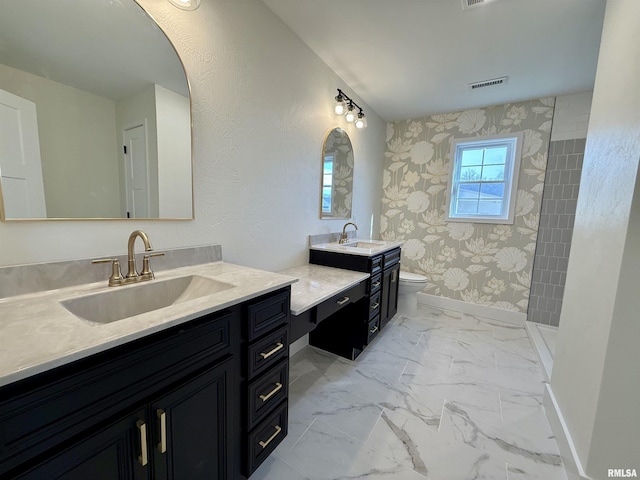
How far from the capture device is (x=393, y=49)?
1991 mm

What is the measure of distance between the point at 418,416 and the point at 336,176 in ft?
6.60

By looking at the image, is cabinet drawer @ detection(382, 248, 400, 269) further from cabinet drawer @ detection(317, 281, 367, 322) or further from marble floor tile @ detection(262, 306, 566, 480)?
marble floor tile @ detection(262, 306, 566, 480)

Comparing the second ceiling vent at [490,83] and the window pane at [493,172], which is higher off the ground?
the second ceiling vent at [490,83]

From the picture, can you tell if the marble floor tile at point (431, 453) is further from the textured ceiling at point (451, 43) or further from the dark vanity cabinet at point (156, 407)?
the textured ceiling at point (451, 43)

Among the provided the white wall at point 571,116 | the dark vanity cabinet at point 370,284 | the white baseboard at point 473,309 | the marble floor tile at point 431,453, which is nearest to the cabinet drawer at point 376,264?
the dark vanity cabinet at point 370,284

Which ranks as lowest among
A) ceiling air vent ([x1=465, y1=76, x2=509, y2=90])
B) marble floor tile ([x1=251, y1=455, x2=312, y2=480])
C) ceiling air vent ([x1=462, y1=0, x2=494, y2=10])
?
marble floor tile ([x1=251, y1=455, x2=312, y2=480])

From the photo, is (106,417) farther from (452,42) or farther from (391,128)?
(391,128)

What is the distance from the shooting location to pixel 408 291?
293cm

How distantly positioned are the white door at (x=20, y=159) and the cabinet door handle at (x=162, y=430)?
2.67 feet

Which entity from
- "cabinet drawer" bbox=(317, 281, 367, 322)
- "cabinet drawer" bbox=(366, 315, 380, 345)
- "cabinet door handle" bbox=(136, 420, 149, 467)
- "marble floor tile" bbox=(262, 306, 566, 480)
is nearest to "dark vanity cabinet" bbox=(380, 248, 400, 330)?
"cabinet drawer" bbox=(366, 315, 380, 345)

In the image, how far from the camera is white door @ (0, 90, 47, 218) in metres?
0.83

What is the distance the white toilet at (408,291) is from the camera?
2.88 m

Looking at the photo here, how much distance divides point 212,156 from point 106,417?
1194 mm

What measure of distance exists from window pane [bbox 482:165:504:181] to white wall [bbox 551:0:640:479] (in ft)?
5.48
